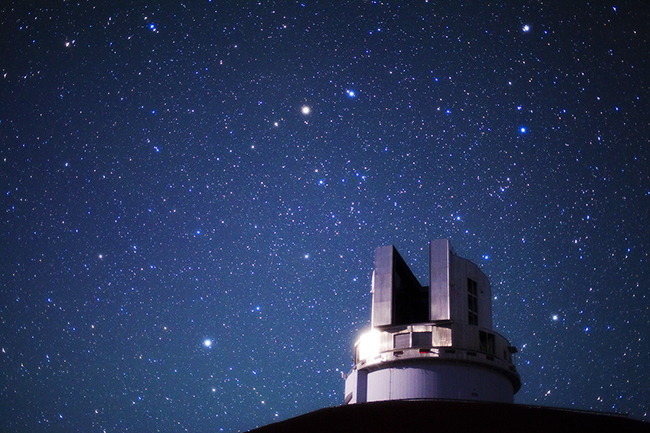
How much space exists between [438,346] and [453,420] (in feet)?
19.9

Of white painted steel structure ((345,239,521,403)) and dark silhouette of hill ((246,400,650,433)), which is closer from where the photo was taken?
dark silhouette of hill ((246,400,650,433))

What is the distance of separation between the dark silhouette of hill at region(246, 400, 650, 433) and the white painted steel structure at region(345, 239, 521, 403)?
11.9 ft

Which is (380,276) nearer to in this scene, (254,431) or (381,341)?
(381,341)

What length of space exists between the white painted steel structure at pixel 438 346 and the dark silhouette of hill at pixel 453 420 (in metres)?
3.62

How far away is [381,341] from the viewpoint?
21219 mm

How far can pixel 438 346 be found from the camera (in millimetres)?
20125

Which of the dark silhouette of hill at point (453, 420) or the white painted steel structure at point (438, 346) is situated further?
the white painted steel structure at point (438, 346)

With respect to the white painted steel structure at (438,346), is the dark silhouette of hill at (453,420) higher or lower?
lower

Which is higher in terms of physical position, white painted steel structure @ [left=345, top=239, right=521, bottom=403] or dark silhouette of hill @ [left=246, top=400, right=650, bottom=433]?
white painted steel structure @ [left=345, top=239, right=521, bottom=403]

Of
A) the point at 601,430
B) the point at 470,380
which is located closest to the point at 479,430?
the point at 601,430

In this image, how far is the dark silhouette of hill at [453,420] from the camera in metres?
13.5

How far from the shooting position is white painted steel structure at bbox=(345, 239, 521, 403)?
783 inches

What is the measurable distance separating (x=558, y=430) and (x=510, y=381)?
29.9 ft

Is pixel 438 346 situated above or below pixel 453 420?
above
